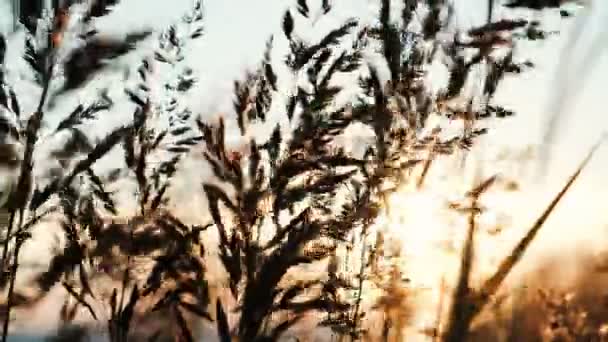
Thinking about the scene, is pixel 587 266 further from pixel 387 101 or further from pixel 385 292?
Result: pixel 387 101

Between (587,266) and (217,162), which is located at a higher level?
(217,162)

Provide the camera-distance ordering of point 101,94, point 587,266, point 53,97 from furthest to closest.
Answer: point 587,266 < point 101,94 < point 53,97

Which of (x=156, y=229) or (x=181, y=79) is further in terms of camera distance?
(x=181, y=79)

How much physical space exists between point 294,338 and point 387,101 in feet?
3.11

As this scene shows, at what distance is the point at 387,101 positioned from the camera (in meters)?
3.90

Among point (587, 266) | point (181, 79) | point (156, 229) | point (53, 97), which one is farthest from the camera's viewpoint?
point (587, 266)

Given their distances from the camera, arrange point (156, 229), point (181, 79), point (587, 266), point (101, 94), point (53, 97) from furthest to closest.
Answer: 1. point (587, 266)
2. point (181, 79)
3. point (156, 229)
4. point (101, 94)
5. point (53, 97)

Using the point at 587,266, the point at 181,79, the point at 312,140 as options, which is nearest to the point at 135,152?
the point at 181,79

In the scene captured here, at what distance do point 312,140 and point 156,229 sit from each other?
0.78 m

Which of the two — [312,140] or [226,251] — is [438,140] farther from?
[226,251]

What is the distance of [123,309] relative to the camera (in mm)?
3625

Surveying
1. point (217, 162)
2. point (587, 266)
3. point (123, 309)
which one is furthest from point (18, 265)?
point (587, 266)

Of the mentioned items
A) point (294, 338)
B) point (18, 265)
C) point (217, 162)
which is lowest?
point (294, 338)

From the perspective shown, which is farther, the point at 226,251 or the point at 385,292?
the point at 385,292
